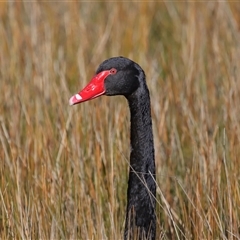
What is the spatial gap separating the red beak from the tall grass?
31cm

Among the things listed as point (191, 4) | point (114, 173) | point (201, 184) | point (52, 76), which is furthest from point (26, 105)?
point (191, 4)

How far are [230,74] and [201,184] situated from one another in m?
1.52

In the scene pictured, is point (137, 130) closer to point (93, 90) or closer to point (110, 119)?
point (93, 90)

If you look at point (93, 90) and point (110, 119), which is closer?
point (93, 90)

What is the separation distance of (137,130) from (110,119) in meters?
1.13

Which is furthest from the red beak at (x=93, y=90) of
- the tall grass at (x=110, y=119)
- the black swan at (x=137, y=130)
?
the tall grass at (x=110, y=119)

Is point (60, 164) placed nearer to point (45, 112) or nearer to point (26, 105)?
point (45, 112)

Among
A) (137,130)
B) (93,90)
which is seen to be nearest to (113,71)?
(93,90)

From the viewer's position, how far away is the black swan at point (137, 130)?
3.76m

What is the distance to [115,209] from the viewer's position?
420 cm

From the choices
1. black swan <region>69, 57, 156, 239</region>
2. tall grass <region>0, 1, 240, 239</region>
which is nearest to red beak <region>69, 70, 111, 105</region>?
black swan <region>69, 57, 156, 239</region>

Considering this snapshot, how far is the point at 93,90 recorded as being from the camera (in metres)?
3.75

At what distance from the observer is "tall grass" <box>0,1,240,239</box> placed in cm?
407

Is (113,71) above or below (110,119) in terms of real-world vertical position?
above
